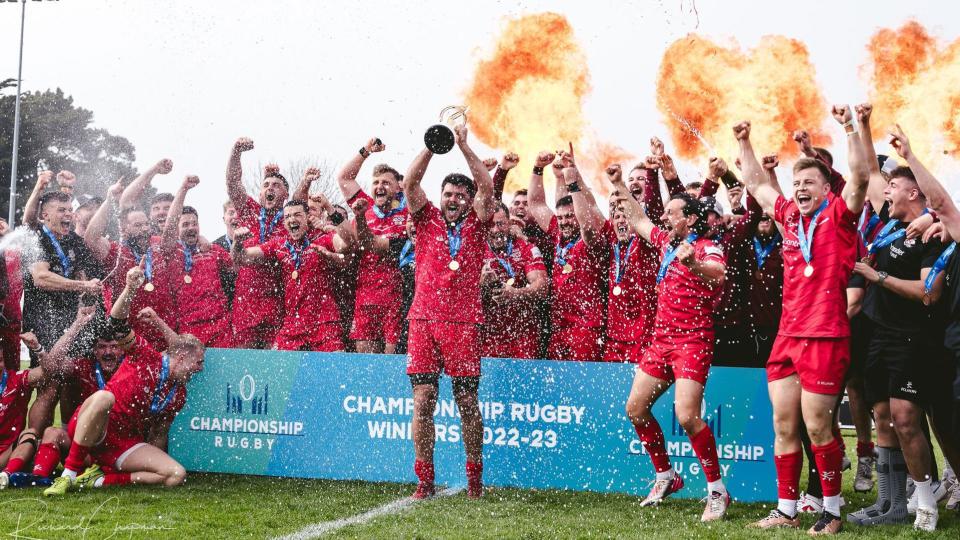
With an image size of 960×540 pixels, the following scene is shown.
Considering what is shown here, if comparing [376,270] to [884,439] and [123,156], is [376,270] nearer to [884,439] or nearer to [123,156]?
[884,439]

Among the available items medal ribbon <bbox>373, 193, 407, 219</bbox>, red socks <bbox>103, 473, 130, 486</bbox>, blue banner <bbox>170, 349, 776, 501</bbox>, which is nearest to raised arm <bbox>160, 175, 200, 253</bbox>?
blue banner <bbox>170, 349, 776, 501</bbox>

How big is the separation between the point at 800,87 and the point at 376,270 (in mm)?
4374

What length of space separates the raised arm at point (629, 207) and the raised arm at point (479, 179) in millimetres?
881

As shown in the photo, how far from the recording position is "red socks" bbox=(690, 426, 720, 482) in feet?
20.4

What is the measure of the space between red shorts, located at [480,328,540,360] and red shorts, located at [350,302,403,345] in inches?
34.5

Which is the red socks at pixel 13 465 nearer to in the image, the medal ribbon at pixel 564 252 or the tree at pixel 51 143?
the medal ribbon at pixel 564 252

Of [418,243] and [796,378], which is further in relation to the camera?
[418,243]

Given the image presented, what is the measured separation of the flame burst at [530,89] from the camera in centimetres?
948

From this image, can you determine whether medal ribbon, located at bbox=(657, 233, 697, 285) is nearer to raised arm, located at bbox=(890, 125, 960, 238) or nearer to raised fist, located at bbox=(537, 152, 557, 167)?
raised arm, located at bbox=(890, 125, 960, 238)

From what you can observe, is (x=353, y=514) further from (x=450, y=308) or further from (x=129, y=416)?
(x=129, y=416)

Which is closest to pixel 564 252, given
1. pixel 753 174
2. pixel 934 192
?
pixel 753 174

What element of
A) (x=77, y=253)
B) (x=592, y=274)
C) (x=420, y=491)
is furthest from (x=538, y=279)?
(x=77, y=253)

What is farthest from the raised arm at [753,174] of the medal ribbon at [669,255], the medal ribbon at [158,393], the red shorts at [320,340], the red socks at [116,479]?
the red socks at [116,479]

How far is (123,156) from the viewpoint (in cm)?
3052
